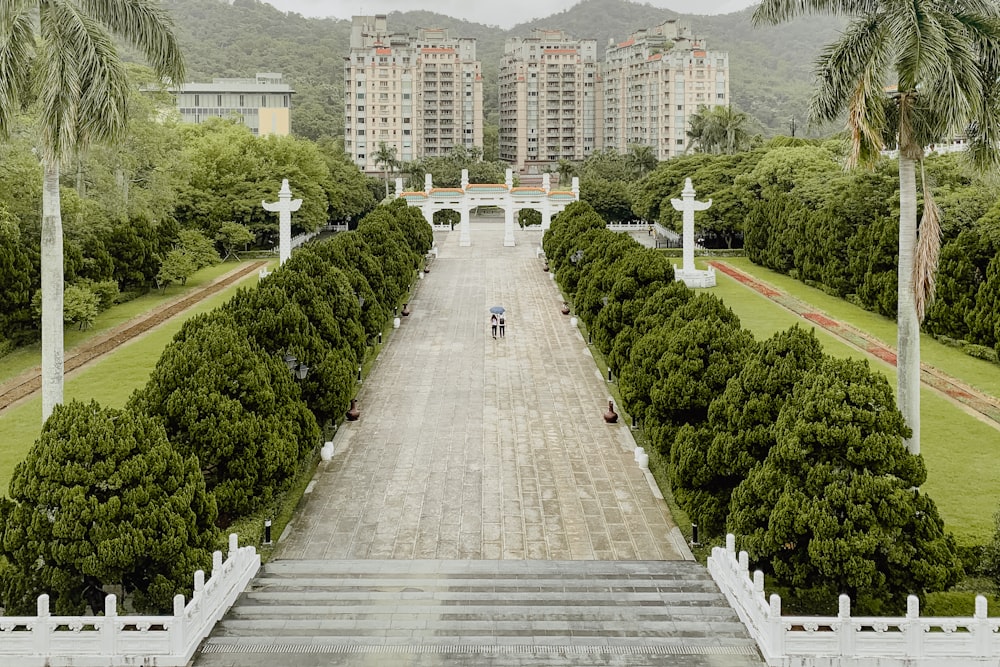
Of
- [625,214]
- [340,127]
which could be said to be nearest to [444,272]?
[625,214]

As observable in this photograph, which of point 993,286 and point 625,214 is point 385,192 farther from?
point 993,286

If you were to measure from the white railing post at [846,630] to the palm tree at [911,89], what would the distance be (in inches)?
185

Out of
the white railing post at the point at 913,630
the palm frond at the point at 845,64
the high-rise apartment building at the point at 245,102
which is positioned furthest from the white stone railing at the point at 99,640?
the high-rise apartment building at the point at 245,102

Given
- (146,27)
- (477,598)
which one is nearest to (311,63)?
(146,27)

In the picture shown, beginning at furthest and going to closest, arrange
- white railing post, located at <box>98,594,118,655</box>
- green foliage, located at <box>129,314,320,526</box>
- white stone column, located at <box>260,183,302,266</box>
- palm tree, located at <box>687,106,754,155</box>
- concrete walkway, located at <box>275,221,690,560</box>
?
palm tree, located at <box>687,106,754,155</box> → white stone column, located at <box>260,183,302,266</box> → concrete walkway, located at <box>275,221,690,560</box> → green foliage, located at <box>129,314,320,526</box> → white railing post, located at <box>98,594,118,655</box>

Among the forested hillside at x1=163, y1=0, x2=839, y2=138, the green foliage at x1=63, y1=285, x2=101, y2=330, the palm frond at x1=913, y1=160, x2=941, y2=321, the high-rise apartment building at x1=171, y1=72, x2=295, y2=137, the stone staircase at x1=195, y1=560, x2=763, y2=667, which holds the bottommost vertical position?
the stone staircase at x1=195, y1=560, x2=763, y2=667

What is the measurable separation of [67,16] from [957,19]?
13.5 metres

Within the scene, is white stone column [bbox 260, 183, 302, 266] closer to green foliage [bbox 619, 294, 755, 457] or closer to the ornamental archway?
green foliage [bbox 619, 294, 755, 457]

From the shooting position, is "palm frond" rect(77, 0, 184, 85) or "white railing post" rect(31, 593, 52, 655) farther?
"palm frond" rect(77, 0, 184, 85)

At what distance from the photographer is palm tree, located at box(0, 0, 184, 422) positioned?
1501cm

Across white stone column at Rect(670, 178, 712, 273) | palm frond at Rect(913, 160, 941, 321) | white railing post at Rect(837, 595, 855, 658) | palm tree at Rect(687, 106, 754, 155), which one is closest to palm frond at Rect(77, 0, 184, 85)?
palm frond at Rect(913, 160, 941, 321)

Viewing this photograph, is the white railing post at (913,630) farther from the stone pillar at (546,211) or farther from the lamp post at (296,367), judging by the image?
the stone pillar at (546,211)

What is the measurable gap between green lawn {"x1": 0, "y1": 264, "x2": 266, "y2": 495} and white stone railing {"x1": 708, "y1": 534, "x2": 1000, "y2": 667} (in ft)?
44.9

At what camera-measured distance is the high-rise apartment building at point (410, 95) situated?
12144cm
